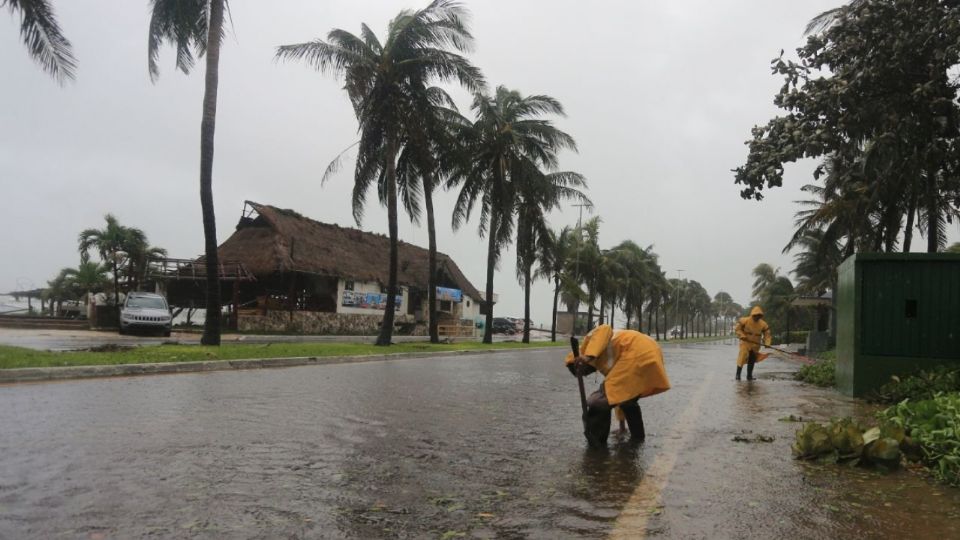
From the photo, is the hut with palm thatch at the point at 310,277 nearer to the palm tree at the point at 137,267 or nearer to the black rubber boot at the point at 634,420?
the palm tree at the point at 137,267

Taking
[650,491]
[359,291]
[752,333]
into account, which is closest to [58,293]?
[359,291]

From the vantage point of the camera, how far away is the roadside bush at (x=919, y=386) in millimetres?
8352

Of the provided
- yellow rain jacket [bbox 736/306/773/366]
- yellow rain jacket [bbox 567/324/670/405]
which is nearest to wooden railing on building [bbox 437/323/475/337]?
yellow rain jacket [bbox 736/306/773/366]

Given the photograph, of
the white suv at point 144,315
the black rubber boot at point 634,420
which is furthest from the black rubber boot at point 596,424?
the white suv at point 144,315

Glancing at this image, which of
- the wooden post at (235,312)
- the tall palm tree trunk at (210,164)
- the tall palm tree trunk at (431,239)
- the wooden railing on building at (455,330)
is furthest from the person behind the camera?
the wooden railing on building at (455,330)

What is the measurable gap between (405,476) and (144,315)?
22.6 metres

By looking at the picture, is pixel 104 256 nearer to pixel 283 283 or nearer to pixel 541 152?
pixel 283 283

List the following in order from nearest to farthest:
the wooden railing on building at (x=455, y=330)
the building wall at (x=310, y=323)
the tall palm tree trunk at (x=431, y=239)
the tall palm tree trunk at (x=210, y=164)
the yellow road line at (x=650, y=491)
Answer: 1. the yellow road line at (x=650, y=491)
2. the tall palm tree trunk at (x=210, y=164)
3. the tall palm tree trunk at (x=431, y=239)
4. the building wall at (x=310, y=323)
5. the wooden railing on building at (x=455, y=330)

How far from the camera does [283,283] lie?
35.5m

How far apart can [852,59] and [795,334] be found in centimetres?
4866

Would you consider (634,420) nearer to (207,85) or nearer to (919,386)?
(919,386)

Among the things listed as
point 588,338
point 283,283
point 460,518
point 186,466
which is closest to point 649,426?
Result: point 588,338

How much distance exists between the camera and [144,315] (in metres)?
24.5

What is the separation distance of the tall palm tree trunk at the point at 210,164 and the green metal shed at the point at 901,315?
13021 millimetres
